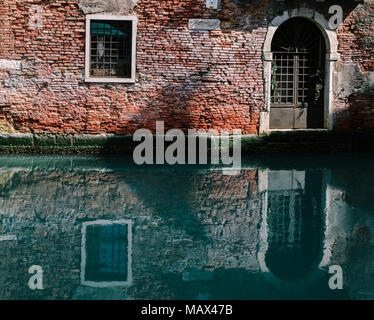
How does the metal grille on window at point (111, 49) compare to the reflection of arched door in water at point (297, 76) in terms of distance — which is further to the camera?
the reflection of arched door in water at point (297, 76)

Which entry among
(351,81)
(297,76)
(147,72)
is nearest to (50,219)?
(147,72)

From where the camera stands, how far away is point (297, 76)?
Answer: 1009 centimetres

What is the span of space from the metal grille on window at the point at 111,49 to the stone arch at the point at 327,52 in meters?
2.57

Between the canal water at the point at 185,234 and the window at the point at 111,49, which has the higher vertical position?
the window at the point at 111,49

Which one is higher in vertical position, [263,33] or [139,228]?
[263,33]

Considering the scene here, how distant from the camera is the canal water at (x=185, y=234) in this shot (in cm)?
320

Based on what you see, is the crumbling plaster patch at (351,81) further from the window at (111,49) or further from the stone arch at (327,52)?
the window at (111,49)

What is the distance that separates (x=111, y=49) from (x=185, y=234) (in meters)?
5.70

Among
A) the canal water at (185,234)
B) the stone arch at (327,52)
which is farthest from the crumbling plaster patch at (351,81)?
the canal water at (185,234)

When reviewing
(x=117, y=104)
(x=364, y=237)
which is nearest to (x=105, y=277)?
(x=364, y=237)

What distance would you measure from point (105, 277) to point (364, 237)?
228 cm

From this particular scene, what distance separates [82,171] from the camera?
7.40 metres

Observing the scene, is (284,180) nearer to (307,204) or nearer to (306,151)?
(307,204)

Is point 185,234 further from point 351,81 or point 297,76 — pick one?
point 351,81
